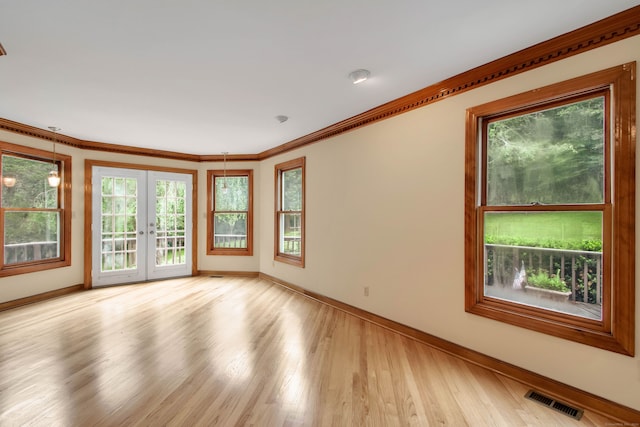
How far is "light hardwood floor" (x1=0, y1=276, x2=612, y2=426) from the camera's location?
192 centimetres

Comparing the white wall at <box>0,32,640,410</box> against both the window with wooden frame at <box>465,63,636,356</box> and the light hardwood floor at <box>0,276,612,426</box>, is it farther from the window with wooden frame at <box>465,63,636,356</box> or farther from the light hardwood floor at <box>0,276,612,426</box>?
the light hardwood floor at <box>0,276,612,426</box>

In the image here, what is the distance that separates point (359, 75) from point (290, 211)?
9.99 ft

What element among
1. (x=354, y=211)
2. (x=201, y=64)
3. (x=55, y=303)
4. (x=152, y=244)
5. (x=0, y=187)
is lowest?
(x=55, y=303)

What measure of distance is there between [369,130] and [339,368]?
266 centimetres

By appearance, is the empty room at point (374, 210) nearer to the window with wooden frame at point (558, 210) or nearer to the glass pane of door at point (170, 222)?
the window with wooden frame at point (558, 210)

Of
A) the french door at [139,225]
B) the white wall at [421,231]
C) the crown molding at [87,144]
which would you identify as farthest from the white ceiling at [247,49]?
the french door at [139,225]

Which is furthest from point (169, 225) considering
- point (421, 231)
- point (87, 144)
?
point (421, 231)

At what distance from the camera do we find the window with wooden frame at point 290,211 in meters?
5.01

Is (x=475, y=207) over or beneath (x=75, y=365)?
over

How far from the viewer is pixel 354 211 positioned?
387 cm

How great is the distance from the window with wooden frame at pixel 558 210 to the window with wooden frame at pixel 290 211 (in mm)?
2868

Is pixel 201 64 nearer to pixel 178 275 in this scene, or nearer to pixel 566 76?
pixel 566 76

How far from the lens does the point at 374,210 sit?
357 centimetres

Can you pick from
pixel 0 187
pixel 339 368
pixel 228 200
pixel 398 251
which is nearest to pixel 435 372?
pixel 339 368
